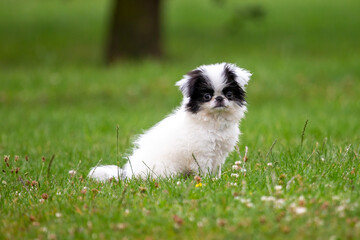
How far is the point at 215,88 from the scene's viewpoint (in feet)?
19.1

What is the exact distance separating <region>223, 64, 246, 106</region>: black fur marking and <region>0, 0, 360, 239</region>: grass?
741mm

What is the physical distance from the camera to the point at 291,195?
4.77 m

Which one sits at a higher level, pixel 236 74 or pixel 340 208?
pixel 236 74

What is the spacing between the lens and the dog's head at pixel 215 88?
5824 mm

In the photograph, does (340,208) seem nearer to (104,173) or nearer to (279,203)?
(279,203)

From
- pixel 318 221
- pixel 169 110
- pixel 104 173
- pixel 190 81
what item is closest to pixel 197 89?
pixel 190 81

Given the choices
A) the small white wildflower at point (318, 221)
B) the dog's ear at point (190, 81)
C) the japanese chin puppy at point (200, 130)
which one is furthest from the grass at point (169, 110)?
the dog's ear at point (190, 81)

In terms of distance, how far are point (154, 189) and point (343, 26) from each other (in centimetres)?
1963

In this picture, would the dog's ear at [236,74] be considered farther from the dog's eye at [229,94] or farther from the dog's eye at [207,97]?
the dog's eye at [207,97]

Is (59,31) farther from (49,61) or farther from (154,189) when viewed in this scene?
(154,189)

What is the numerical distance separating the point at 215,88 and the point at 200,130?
454mm

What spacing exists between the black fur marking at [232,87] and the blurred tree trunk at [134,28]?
38.3 ft

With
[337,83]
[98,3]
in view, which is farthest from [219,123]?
[98,3]

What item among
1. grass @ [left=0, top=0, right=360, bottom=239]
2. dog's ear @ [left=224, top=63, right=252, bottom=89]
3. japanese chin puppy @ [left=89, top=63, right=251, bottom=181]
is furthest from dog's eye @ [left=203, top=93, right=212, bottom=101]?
grass @ [left=0, top=0, right=360, bottom=239]
